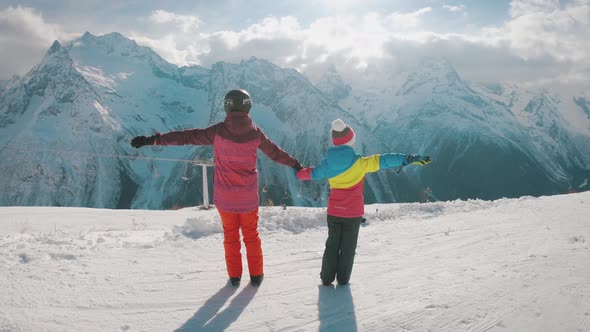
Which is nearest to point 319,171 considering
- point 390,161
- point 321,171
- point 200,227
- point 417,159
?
point 321,171

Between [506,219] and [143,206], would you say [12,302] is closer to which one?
[506,219]

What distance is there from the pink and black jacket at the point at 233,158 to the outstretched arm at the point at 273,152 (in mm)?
154

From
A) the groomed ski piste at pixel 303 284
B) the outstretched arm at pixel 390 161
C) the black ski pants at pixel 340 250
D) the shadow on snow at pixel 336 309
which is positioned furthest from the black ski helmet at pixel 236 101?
the shadow on snow at pixel 336 309

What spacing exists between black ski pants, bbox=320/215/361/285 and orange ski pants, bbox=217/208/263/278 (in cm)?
79

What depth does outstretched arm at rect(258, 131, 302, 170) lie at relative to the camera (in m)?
4.77

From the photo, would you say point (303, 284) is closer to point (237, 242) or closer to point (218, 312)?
point (237, 242)

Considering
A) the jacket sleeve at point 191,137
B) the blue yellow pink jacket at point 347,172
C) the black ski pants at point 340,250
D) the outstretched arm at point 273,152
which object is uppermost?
the jacket sleeve at point 191,137

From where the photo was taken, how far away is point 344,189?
4582 mm

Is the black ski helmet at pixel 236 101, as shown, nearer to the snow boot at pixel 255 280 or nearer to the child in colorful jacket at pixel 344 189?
the child in colorful jacket at pixel 344 189

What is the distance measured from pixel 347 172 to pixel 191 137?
6.19 ft

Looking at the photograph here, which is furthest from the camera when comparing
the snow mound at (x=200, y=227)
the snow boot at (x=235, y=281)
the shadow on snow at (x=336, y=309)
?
the snow mound at (x=200, y=227)

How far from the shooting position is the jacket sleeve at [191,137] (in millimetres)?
4570

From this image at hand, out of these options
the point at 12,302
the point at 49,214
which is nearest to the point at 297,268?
the point at 12,302

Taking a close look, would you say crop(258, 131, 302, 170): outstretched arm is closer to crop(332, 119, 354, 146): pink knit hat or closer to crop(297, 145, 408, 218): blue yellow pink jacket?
crop(297, 145, 408, 218): blue yellow pink jacket
